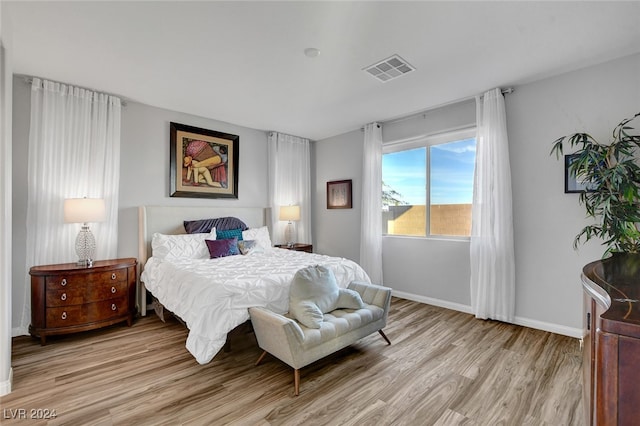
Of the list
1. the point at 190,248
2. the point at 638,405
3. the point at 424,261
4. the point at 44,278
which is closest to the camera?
the point at 638,405

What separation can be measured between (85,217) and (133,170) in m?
0.96

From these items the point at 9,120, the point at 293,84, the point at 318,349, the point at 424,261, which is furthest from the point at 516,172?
the point at 9,120

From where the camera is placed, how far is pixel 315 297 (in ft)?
8.02

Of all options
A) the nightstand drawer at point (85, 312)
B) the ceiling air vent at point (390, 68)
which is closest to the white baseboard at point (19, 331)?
the nightstand drawer at point (85, 312)

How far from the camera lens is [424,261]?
4.16 metres

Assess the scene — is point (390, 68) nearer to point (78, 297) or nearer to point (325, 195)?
point (325, 195)

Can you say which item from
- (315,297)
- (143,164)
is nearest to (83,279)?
(143,164)

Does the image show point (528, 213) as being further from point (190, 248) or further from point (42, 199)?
point (42, 199)

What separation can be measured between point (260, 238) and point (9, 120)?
2824 mm

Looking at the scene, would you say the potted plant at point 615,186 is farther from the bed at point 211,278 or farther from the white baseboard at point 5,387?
the white baseboard at point 5,387

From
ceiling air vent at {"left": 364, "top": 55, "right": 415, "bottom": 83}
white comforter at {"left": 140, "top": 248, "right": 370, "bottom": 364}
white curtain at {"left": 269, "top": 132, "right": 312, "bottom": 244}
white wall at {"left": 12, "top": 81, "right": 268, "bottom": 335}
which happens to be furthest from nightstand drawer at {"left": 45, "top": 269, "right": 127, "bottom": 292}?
ceiling air vent at {"left": 364, "top": 55, "right": 415, "bottom": 83}

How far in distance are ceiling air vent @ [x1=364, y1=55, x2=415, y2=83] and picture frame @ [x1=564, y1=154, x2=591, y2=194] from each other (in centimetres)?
185

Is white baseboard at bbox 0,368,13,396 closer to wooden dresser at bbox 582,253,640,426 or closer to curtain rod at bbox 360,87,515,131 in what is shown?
wooden dresser at bbox 582,253,640,426

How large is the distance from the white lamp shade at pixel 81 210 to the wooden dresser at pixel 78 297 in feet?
1.63
